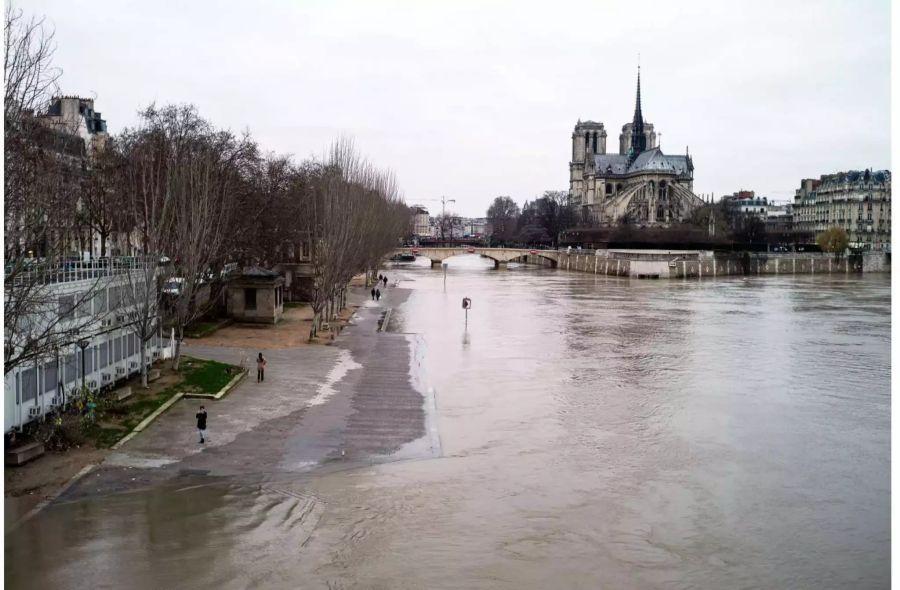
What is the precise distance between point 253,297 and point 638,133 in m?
156

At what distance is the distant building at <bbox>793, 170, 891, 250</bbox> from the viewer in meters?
146

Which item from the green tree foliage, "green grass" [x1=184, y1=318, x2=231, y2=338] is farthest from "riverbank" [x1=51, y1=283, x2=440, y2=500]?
the green tree foliage

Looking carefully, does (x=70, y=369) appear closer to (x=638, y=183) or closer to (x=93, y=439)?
(x=93, y=439)

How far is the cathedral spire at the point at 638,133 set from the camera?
184500 mm

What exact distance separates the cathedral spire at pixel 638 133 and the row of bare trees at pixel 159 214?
12170cm

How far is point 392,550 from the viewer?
46.6 feet

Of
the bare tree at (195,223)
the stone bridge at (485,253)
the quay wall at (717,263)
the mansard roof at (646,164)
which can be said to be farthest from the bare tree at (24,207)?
→ the mansard roof at (646,164)

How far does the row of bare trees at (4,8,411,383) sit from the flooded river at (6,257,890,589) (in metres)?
4.37

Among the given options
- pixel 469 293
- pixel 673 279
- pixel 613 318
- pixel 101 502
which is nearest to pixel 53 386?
pixel 101 502

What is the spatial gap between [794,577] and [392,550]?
6370 mm

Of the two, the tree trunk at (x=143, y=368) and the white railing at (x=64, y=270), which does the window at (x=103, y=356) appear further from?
the white railing at (x=64, y=270)

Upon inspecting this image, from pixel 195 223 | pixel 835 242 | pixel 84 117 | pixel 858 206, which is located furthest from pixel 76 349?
pixel 858 206

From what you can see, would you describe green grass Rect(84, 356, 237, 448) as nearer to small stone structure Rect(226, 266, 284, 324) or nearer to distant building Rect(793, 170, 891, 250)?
small stone structure Rect(226, 266, 284, 324)

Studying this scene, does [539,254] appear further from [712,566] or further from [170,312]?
[712,566]
